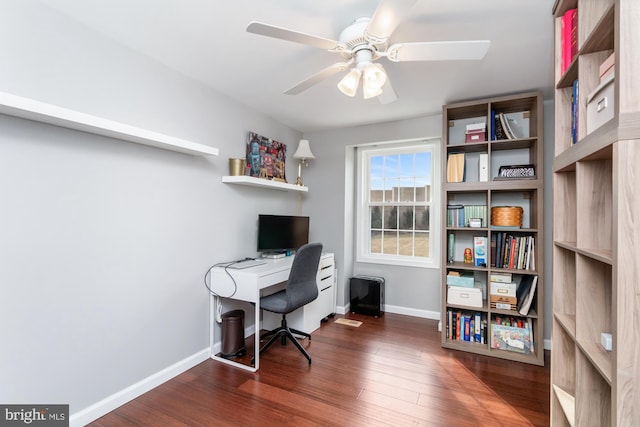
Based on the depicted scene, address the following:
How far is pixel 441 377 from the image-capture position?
227cm

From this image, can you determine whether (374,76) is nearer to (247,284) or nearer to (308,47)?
(308,47)

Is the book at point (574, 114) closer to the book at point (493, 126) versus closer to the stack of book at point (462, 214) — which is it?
the book at point (493, 126)

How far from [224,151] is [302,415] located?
220cm

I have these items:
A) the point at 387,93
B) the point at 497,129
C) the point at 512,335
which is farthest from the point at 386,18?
the point at 512,335

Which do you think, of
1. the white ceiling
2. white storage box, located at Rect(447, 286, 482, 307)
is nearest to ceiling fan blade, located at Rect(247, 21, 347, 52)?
the white ceiling

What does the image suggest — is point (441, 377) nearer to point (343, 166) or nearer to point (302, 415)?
point (302, 415)

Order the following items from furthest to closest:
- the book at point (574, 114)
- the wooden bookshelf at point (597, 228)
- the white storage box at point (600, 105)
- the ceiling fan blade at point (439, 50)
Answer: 1. the ceiling fan blade at point (439, 50)
2. the book at point (574, 114)
3. the white storage box at point (600, 105)
4. the wooden bookshelf at point (597, 228)

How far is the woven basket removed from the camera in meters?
2.65

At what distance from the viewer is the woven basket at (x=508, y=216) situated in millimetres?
2650

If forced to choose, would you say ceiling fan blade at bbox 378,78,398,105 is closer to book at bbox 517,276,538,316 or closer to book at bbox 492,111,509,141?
book at bbox 492,111,509,141

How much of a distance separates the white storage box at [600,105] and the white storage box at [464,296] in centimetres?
190

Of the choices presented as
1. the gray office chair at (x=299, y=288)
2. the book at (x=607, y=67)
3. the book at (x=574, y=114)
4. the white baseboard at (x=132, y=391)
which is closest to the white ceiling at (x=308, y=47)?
the book at (x=574, y=114)

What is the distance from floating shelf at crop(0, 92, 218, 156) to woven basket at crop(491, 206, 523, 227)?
267cm

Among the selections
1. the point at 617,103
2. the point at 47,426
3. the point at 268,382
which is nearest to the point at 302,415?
the point at 268,382
